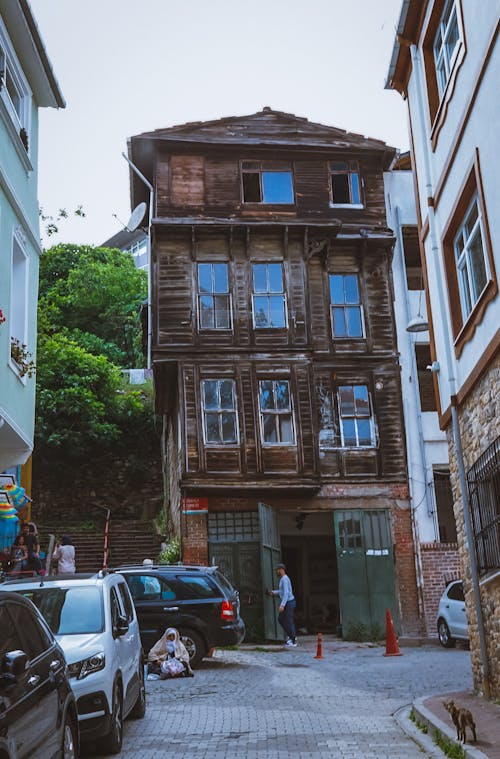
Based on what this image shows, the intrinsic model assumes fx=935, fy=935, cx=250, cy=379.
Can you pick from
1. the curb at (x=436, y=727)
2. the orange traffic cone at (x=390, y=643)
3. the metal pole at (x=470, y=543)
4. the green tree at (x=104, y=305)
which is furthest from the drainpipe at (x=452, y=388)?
the green tree at (x=104, y=305)

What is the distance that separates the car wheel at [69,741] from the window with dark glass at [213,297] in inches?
745

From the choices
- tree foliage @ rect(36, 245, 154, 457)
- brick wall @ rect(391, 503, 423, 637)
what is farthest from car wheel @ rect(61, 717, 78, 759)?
tree foliage @ rect(36, 245, 154, 457)

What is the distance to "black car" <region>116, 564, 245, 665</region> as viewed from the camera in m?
17.0

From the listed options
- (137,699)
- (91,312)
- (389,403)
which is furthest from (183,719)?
(91,312)

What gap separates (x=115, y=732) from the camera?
9.11 m

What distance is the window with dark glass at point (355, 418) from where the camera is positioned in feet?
85.0

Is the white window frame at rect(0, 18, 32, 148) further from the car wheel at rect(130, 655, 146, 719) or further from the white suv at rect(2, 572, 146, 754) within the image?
the car wheel at rect(130, 655, 146, 719)

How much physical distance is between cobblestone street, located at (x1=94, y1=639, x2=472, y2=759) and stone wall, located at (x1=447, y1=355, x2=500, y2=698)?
134 centimetres

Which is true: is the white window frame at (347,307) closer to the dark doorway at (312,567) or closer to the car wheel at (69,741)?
the dark doorway at (312,567)

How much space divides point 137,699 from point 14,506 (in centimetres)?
428

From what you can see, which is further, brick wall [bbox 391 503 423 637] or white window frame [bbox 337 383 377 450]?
white window frame [bbox 337 383 377 450]

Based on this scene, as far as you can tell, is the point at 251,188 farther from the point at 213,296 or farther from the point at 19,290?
the point at 19,290

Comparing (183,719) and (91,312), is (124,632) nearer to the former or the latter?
(183,719)

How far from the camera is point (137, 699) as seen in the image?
37.0ft
